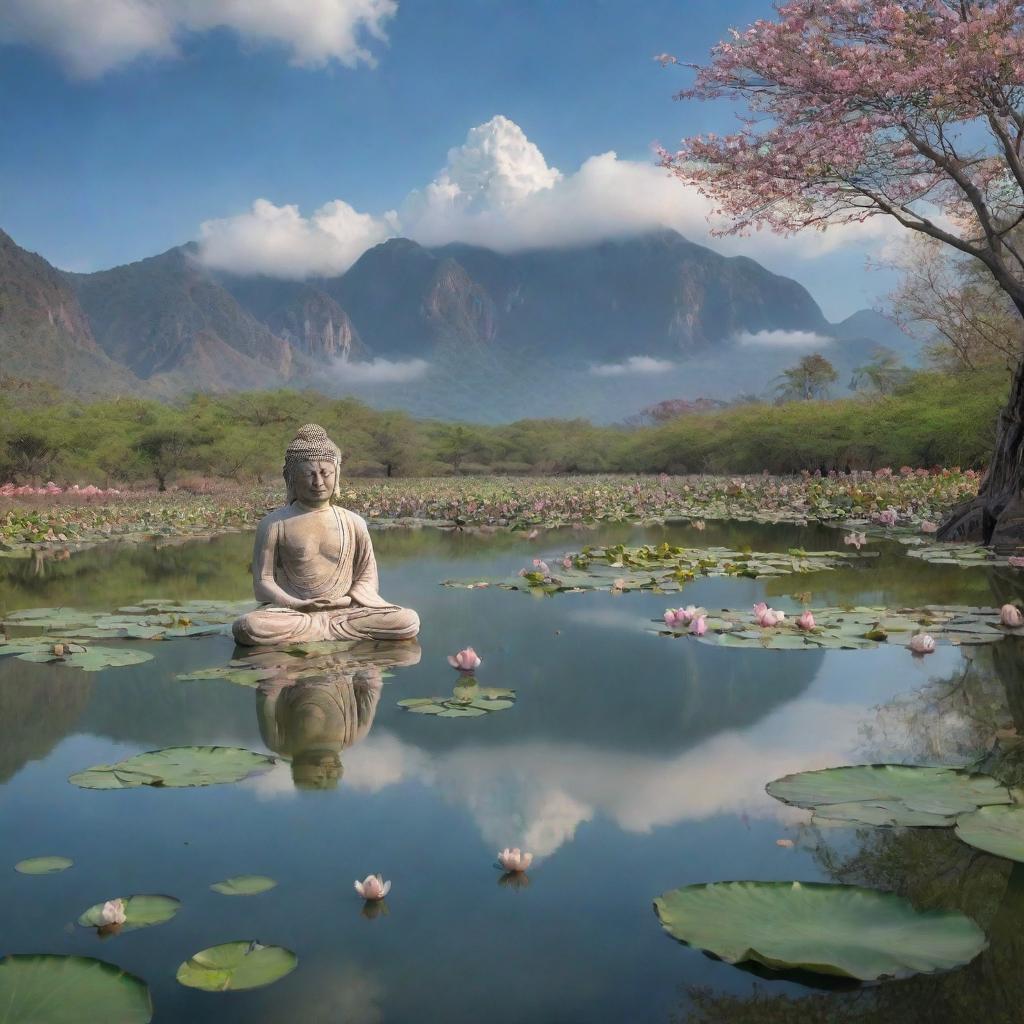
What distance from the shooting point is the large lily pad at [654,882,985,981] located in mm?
2260

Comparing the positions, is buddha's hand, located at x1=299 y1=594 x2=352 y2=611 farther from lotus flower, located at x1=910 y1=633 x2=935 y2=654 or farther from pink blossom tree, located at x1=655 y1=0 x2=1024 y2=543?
pink blossom tree, located at x1=655 y1=0 x2=1024 y2=543

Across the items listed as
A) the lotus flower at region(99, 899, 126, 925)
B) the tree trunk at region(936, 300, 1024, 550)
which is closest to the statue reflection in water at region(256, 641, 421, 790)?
the lotus flower at region(99, 899, 126, 925)

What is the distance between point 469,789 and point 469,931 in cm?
109

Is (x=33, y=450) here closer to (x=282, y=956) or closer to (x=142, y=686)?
(x=142, y=686)

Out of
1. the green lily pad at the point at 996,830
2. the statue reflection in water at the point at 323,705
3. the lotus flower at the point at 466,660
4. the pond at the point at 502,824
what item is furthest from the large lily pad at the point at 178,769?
the green lily pad at the point at 996,830

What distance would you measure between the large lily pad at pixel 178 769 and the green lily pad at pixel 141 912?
1002 mm

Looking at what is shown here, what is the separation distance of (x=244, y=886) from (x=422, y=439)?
41.8 m

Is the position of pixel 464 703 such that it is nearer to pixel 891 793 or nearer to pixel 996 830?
pixel 891 793

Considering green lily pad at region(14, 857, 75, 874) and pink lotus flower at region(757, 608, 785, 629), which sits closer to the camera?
green lily pad at region(14, 857, 75, 874)

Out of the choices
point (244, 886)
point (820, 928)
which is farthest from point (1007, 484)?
point (244, 886)

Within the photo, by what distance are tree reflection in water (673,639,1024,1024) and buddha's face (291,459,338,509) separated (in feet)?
11.4

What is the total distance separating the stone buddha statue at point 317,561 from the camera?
611 cm

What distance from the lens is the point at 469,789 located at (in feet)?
11.9

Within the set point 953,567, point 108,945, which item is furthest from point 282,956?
point 953,567
